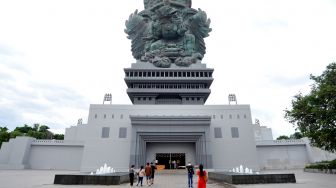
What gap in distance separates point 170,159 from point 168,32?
36051 millimetres

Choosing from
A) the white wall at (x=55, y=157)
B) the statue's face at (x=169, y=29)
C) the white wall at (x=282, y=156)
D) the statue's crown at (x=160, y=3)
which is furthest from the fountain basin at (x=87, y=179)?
the statue's crown at (x=160, y=3)

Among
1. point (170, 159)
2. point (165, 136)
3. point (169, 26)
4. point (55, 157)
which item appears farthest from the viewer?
point (169, 26)

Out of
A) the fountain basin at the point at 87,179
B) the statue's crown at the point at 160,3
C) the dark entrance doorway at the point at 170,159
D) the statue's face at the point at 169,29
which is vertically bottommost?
the fountain basin at the point at 87,179

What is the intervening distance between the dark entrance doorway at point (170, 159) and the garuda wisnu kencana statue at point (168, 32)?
90.7 ft

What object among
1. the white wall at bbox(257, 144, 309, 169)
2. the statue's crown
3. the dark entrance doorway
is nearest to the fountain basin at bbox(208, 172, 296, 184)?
the dark entrance doorway

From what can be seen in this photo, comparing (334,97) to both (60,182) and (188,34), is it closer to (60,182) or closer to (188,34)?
(60,182)

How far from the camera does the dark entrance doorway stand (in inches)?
1299

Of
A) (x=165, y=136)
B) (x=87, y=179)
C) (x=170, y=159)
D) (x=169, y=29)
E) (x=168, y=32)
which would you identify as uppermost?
(x=169, y=29)

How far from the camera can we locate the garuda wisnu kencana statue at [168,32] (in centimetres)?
5688

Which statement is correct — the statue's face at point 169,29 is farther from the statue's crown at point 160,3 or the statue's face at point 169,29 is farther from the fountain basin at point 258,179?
the fountain basin at point 258,179

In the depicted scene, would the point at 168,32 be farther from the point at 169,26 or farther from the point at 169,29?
the point at 169,26

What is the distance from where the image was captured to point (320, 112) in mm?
20797

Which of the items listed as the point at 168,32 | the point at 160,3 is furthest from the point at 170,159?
the point at 160,3

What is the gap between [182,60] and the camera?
184 feet
